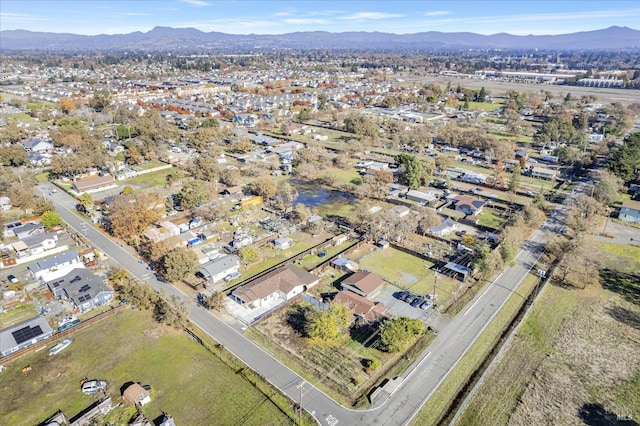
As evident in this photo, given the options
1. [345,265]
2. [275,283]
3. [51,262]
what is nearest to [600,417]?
[345,265]

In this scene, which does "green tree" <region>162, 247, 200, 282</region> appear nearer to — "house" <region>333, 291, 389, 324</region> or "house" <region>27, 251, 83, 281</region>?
"house" <region>27, 251, 83, 281</region>

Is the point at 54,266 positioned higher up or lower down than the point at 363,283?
lower down

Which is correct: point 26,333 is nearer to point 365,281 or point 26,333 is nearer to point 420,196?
point 365,281

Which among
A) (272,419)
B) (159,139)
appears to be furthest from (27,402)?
(159,139)

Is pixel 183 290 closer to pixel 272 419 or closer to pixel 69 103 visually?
pixel 272 419

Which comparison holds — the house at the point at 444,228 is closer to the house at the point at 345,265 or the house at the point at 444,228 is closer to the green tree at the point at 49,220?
the house at the point at 345,265

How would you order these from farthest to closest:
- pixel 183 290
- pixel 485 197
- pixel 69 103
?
pixel 69 103 → pixel 485 197 → pixel 183 290

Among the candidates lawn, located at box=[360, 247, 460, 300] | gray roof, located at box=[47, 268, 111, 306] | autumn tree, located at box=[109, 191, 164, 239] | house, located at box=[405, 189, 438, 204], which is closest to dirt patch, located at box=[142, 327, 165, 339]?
gray roof, located at box=[47, 268, 111, 306]
